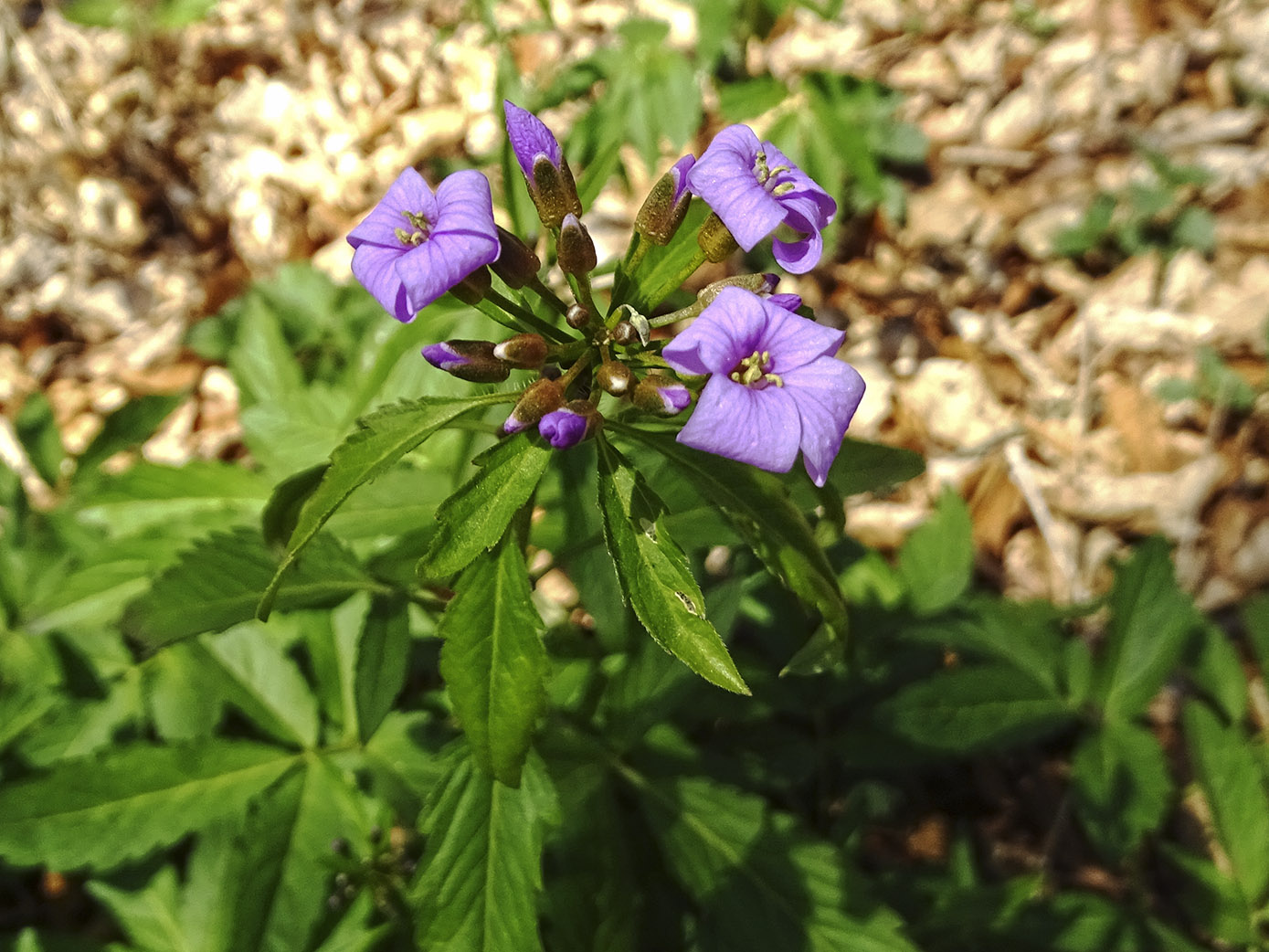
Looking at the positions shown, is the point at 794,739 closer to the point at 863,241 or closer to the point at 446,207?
the point at 446,207

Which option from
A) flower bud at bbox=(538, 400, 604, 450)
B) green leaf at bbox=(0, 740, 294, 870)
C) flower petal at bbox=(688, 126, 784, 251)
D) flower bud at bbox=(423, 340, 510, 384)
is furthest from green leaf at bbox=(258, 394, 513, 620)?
green leaf at bbox=(0, 740, 294, 870)

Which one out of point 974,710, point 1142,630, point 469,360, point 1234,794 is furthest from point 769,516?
point 1234,794

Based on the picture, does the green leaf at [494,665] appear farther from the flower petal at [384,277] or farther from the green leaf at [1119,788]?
the green leaf at [1119,788]

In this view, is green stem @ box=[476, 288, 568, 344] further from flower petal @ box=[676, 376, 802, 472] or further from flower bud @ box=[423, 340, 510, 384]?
flower petal @ box=[676, 376, 802, 472]

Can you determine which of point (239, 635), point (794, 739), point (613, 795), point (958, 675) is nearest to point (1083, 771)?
point (958, 675)

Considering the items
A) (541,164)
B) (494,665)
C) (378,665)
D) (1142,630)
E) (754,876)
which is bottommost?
(1142,630)

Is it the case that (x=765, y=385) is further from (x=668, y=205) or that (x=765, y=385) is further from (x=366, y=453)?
(x=366, y=453)
